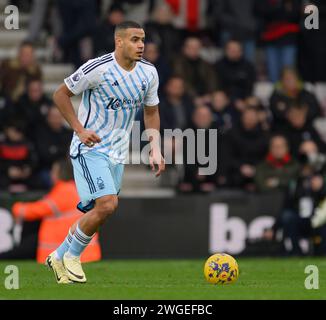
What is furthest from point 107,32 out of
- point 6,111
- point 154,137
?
point 154,137

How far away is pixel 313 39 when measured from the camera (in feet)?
69.8

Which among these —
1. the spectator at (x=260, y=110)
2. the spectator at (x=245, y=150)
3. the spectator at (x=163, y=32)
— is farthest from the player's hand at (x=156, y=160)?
the spectator at (x=163, y=32)

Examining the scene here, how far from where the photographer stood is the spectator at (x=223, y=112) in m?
19.6

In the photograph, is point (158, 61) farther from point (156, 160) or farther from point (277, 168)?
point (156, 160)

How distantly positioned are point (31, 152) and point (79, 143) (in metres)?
7.11

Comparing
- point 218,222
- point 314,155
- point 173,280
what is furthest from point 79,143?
point 314,155

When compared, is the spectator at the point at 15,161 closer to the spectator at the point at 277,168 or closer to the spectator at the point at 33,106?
the spectator at the point at 33,106

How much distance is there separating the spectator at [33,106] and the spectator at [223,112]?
106 inches

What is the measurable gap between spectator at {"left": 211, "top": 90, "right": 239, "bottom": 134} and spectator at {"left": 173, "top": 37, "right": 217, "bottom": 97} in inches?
25.6

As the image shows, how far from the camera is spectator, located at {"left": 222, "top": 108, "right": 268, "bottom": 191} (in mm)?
18891

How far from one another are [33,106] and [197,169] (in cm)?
287

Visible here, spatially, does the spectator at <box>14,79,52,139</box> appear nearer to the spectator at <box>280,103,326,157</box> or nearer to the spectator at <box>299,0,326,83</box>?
the spectator at <box>280,103,326,157</box>

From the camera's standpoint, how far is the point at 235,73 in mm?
20625

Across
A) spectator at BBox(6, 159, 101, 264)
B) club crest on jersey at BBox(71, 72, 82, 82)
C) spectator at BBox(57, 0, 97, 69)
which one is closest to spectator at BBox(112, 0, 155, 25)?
spectator at BBox(57, 0, 97, 69)
